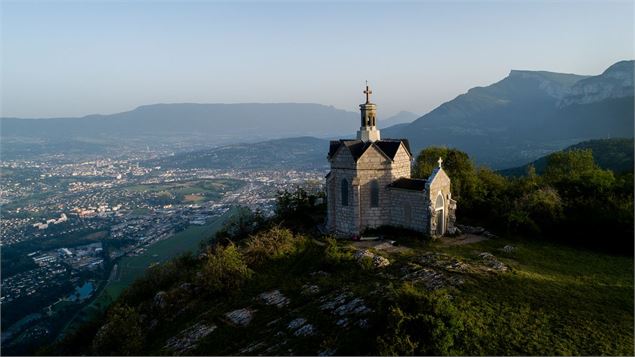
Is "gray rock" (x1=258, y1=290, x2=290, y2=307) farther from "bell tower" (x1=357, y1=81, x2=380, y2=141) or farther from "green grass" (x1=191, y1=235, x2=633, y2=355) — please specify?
"bell tower" (x1=357, y1=81, x2=380, y2=141)

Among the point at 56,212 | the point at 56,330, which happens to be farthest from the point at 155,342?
the point at 56,212

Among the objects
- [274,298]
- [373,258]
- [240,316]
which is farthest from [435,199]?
[240,316]

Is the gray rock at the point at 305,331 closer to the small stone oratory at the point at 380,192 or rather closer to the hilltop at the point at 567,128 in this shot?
the small stone oratory at the point at 380,192

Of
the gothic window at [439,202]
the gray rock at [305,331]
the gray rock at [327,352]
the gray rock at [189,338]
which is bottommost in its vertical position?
the gray rock at [189,338]

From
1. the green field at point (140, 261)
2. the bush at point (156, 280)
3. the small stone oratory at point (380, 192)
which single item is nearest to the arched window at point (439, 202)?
the small stone oratory at point (380, 192)

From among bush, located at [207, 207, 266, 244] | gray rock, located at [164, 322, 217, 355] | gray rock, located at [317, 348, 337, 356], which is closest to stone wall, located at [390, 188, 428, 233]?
bush, located at [207, 207, 266, 244]
